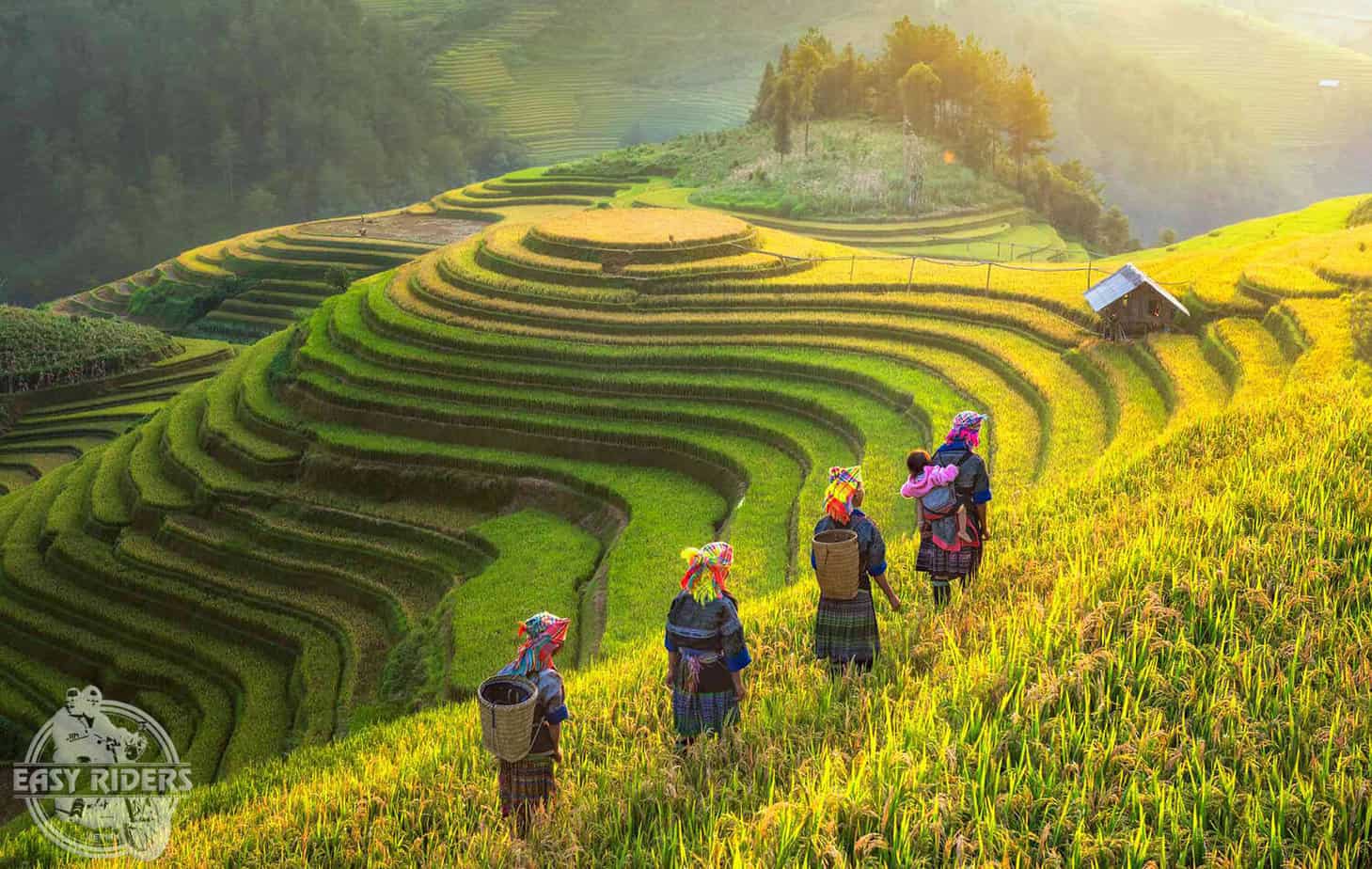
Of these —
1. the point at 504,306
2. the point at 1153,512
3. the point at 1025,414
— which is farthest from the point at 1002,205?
the point at 1153,512

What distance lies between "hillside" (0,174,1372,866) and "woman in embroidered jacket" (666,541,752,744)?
0.25 metres

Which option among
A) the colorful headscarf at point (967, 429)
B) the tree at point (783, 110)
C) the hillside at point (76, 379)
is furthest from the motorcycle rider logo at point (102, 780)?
the tree at point (783, 110)

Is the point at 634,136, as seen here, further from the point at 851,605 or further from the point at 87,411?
the point at 851,605

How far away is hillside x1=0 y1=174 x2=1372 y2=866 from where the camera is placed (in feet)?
13.3

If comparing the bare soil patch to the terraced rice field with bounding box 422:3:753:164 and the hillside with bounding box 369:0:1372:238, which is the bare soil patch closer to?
the terraced rice field with bounding box 422:3:753:164

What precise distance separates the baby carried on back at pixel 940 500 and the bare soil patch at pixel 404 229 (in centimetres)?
4012

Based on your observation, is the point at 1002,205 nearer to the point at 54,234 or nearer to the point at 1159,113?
the point at 1159,113

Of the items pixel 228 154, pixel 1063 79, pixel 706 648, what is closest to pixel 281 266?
pixel 706 648

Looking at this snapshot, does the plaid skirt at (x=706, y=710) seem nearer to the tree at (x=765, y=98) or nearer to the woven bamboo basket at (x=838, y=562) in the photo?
the woven bamboo basket at (x=838, y=562)

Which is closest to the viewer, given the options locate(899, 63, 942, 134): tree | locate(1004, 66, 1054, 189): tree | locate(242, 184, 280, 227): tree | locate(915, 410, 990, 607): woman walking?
locate(915, 410, 990, 607): woman walking

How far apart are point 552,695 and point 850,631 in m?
1.77

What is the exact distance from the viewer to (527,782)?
4.79 m

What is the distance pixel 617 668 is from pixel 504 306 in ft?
53.6

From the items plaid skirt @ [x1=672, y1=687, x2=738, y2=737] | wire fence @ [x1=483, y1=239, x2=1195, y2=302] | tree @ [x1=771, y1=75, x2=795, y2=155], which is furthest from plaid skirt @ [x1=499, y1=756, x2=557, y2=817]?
tree @ [x1=771, y1=75, x2=795, y2=155]
